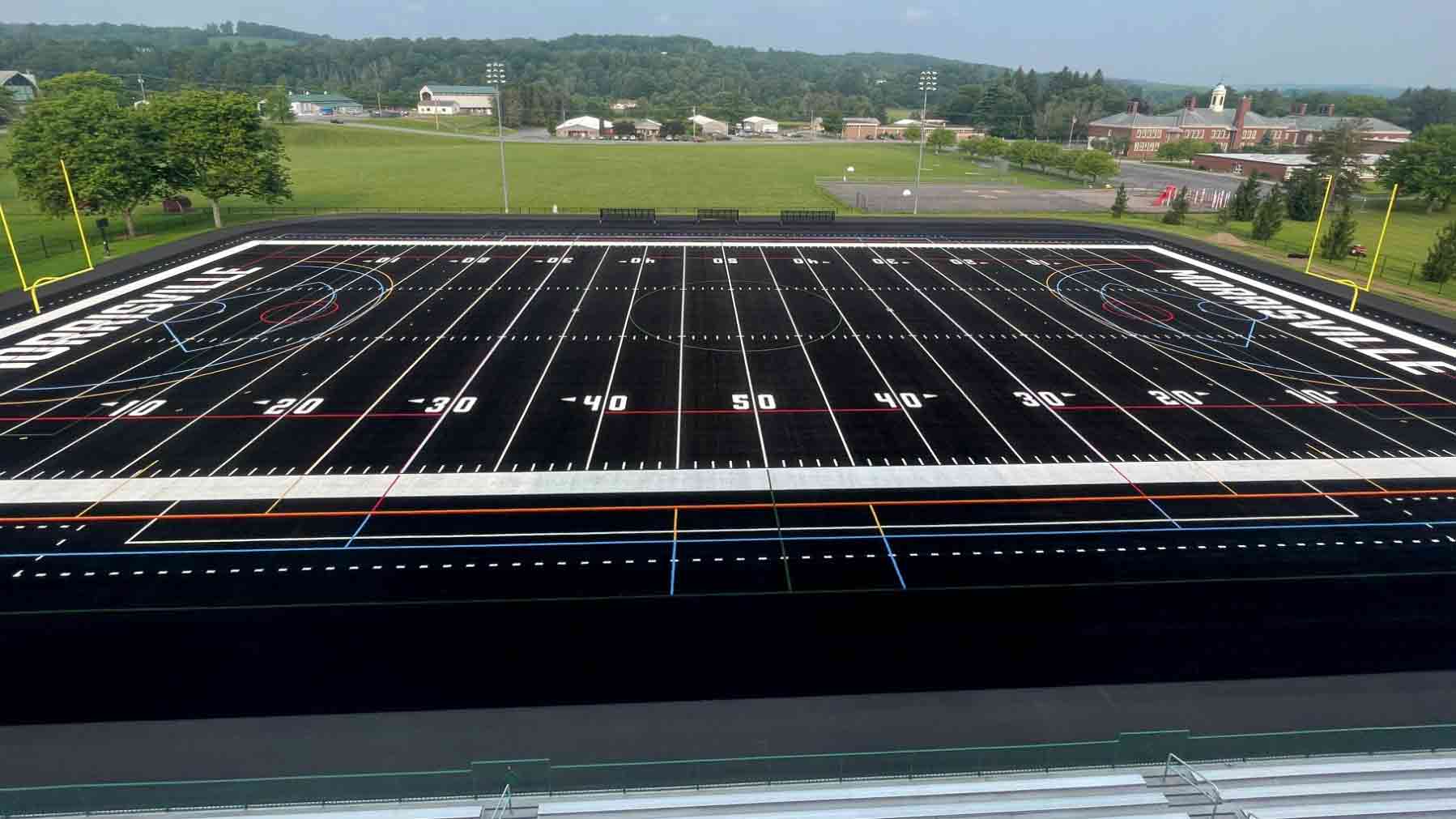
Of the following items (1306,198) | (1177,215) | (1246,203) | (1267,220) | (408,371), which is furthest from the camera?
(1306,198)

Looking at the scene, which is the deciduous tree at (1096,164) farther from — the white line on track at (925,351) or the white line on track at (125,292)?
the white line on track at (125,292)

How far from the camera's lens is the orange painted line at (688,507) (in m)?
18.6

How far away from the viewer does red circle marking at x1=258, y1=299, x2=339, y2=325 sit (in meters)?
33.7

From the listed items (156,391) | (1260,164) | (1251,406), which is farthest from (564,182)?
(1260,164)

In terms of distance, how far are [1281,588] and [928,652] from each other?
806 cm

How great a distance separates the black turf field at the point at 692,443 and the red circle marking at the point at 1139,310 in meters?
0.48

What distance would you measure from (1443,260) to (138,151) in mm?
75333

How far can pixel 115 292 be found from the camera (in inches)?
1476

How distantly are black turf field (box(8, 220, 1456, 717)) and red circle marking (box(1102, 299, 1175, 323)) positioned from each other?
1.58ft

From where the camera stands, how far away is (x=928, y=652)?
575 inches

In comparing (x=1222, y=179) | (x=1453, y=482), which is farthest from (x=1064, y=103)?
(x=1453, y=482)

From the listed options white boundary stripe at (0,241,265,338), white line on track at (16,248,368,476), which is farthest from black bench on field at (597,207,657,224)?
white line on track at (16,248,368,476)

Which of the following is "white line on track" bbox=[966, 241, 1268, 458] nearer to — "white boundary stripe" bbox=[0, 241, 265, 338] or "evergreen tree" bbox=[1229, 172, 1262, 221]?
"evergreen tree" bbox=[1229, 172, 1262, 221]

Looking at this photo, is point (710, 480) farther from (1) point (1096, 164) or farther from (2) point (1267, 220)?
(1) point (1096, 164)
